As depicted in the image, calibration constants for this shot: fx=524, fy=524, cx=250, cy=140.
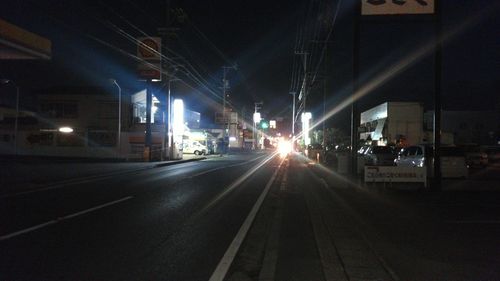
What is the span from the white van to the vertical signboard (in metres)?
26.4

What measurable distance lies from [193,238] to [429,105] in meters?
90.5

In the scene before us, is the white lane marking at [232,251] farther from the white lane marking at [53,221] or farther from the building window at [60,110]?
the building window at [60,110]

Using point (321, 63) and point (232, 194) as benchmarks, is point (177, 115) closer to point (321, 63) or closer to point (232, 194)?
point (321, 63)

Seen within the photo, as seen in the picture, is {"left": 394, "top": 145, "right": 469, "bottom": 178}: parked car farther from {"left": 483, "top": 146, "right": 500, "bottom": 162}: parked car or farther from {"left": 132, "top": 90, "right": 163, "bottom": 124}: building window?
{"left": 132, "top": 90, "right": 163, "bottom": 124}: building window

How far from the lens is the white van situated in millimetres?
66000

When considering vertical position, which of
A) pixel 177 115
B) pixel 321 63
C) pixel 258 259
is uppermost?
pixel 321 63

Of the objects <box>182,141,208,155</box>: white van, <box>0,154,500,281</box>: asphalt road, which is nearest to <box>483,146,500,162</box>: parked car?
<box>0,154,500,281</box>: asphalt road

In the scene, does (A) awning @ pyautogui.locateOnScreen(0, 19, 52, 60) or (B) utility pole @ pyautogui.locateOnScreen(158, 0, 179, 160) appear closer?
(A) awning @ pyautogui.locateOnScreen(0, 19, 52, 60)

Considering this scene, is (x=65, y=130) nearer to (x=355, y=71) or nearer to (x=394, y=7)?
(x=355, y=71)

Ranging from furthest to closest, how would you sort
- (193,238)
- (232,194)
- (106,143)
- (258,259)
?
(106,143) < (232,194) < (193,238) < (258,259)

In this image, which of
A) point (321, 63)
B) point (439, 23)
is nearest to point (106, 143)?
point (321, 63)

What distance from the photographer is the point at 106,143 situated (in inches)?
1907

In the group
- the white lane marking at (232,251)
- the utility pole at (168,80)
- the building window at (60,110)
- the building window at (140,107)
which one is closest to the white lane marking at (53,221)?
the white lane marking at (232,251)

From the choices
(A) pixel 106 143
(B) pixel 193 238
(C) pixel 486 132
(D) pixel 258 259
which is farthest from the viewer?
(C) pixel 486 132
